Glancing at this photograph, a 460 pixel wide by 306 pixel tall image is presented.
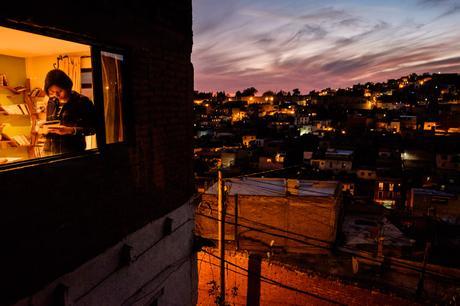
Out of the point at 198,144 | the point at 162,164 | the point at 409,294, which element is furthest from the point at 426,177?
the point at 162,164

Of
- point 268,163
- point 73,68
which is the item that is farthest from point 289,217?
point 268,163

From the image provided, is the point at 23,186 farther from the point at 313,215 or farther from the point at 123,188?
the point at 313,215

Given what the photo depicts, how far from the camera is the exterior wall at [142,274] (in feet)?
11.9

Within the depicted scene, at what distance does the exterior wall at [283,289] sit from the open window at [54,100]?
9501 mm

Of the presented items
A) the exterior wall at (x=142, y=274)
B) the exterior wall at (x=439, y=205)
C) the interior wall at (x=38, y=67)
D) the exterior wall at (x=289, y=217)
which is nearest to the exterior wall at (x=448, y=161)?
the exterior wall at (x=439, y=205)

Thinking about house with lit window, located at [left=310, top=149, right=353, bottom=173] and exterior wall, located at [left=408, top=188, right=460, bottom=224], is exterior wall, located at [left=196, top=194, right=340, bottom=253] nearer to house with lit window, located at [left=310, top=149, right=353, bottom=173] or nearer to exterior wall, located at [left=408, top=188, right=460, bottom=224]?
exterior wall, located at [left=408, top=188, right=460, bottom=224]

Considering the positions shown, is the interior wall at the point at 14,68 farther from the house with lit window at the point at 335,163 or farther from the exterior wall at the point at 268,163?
A: the house with lit window at the point at 335,163

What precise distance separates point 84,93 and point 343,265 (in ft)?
45.3

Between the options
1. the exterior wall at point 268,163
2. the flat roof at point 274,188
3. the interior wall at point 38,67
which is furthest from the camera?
the exterior wall at point 268,163

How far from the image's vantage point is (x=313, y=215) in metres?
17.1

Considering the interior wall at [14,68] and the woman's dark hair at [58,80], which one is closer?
the woman's dark hair at [58,80]

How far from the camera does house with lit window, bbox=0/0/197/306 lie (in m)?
3.07

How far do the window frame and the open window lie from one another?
0.03 metres

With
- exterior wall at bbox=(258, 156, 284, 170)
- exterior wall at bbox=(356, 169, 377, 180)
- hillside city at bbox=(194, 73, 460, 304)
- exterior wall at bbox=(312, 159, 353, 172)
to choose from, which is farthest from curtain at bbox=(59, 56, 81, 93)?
exterior wall at bbox=(356, 169, 377, 180)
